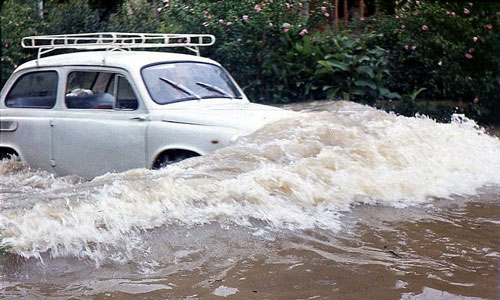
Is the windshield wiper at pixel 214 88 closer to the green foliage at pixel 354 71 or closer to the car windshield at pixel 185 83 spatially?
the car windshield at pixel 185 83

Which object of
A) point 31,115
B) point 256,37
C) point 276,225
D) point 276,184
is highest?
point 256,37

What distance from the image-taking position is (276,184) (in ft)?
18.5

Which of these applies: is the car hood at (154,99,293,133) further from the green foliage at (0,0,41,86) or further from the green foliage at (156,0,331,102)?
the green foliage at (0,0,41,86)

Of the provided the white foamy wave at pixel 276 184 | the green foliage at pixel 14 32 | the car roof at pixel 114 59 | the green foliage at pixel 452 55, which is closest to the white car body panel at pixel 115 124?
the car roof at pixel 114 59

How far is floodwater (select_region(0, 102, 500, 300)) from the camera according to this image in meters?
4.13

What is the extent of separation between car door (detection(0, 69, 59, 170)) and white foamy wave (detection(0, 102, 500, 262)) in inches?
11.3

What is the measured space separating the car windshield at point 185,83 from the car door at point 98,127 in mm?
232

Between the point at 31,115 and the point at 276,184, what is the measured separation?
10.7 ft

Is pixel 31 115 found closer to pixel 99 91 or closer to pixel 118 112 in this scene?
pixel 99 91

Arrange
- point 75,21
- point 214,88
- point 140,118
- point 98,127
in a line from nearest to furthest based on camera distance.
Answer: point 140,118 < point 98,127 < point 214,88 < point 75,21

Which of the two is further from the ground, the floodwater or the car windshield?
the car windshield

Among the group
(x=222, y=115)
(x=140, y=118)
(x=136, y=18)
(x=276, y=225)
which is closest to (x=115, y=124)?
(x=140, y=118)

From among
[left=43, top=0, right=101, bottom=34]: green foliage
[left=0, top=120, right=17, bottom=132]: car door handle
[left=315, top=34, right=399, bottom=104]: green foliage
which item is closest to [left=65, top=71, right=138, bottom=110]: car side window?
[left=0, top=120, right=17, bottom=132]: car door handle

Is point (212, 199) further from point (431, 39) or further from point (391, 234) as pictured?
point (431, 39)
